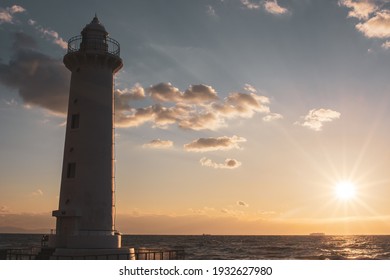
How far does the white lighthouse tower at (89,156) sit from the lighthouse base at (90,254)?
6cm

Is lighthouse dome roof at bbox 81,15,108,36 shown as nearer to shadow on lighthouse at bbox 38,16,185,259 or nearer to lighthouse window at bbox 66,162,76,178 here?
shadow on lighthouse at bbox 38,16,185,259

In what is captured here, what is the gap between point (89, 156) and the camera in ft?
99.3

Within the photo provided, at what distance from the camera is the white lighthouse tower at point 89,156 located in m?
29.6

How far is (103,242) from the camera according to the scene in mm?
29406

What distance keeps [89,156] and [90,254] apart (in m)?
6.16

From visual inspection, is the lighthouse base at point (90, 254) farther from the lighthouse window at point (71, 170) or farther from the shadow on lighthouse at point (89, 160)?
the lighthouse window at point (71, 170)

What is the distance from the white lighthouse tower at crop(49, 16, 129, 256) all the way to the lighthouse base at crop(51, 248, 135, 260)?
6cm

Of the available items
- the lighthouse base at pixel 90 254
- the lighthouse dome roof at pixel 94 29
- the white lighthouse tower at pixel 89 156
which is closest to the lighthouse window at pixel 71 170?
the white lighthouse tower at pixel 89 156

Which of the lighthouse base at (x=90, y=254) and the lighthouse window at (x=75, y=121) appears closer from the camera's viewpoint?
the lighthouse base at (x=90, y=254)
